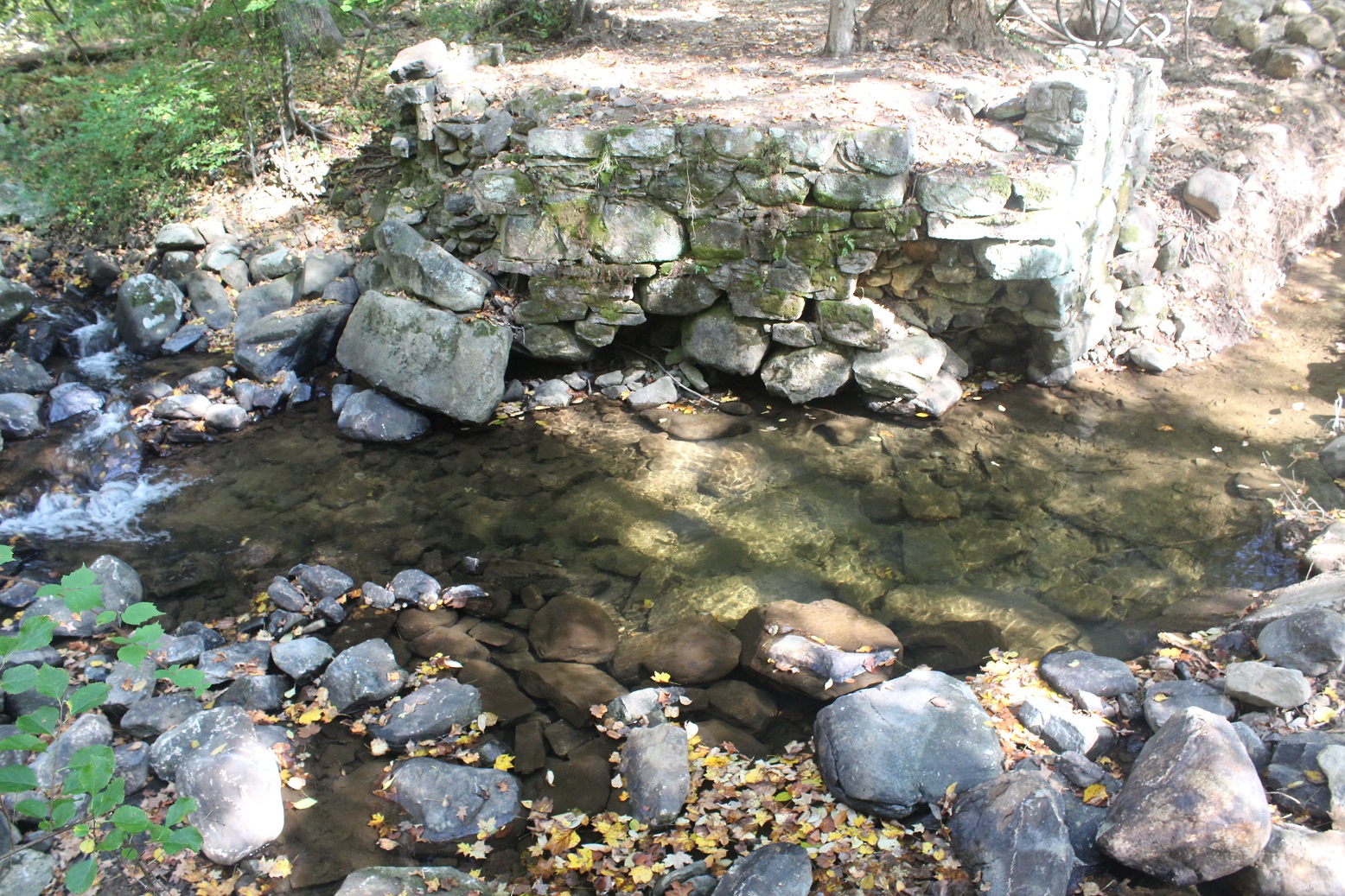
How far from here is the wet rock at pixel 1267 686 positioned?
3.79 m

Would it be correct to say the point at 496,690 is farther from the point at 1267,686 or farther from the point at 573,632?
the point at 1267,686

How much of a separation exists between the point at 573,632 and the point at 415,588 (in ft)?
3.39

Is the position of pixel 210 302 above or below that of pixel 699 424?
above

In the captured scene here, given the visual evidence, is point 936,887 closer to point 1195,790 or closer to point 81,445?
point 1195,790

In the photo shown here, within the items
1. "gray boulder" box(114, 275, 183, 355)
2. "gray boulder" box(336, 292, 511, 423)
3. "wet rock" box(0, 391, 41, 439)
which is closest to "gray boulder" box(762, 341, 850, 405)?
"gray boulder" box(336, 292, 511, 423)

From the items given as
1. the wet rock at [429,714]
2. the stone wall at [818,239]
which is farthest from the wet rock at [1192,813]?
the stone wall at [818,239]

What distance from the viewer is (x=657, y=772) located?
3854 millimetres

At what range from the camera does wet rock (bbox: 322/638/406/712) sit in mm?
4379

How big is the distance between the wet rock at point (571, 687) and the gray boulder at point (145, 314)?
5.83 meters

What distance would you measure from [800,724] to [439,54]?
753 centimetres

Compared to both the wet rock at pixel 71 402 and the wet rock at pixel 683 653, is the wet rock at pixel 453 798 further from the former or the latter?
the wet rock at pixel 71 402

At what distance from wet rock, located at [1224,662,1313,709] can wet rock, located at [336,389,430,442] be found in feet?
18.4

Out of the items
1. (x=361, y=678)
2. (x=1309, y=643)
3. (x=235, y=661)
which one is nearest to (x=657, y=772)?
(x=361, y=678)

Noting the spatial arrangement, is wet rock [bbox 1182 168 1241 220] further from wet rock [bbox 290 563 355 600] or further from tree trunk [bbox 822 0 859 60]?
wet rock [bbox 290 563 355 600]
